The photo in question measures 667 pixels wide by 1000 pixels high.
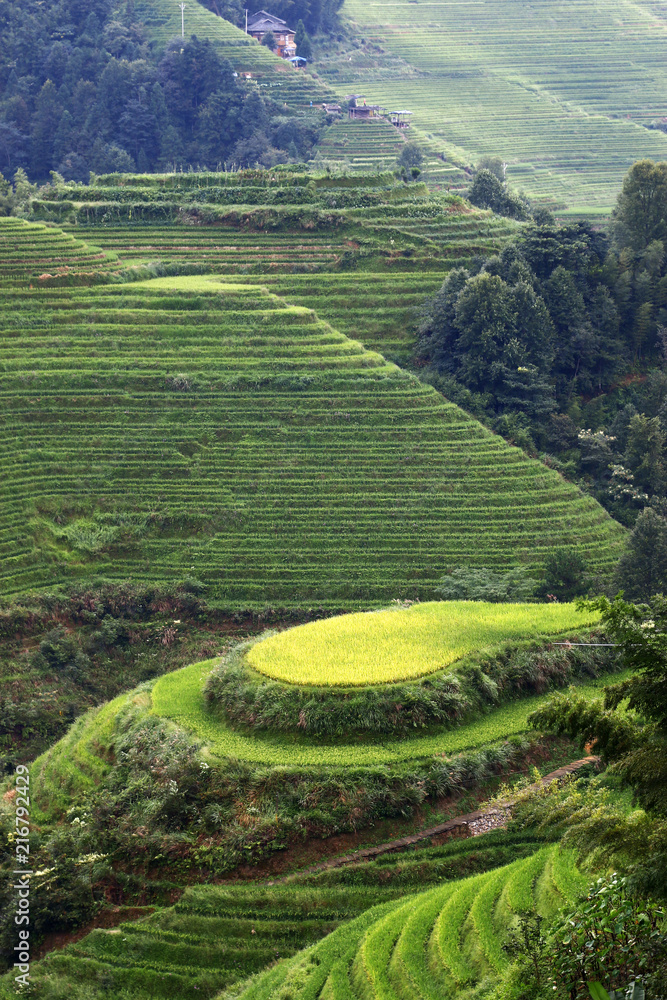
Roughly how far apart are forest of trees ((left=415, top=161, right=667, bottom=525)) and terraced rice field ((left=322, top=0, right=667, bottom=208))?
92.1ft

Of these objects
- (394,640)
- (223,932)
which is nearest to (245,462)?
(394,640)

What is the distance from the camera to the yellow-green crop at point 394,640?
74.6 feet

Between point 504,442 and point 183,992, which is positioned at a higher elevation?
point 504,442

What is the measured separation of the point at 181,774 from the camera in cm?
2102

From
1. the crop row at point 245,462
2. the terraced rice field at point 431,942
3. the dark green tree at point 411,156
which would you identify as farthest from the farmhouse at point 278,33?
the terraced rice field at point 431,942

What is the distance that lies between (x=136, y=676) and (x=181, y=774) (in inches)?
407

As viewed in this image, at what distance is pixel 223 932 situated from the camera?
61.6ft

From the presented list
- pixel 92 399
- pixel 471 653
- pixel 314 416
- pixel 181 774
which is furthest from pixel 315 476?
pixel 181 774

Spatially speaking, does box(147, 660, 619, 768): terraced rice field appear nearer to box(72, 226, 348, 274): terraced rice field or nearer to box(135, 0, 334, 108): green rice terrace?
box(72, 226, 348, 274): terraced rice field

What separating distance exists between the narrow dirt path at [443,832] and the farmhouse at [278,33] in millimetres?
78184

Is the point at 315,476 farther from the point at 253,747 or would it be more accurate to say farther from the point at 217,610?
the point at 253,747

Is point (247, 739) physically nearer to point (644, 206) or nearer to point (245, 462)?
point (245, 462)

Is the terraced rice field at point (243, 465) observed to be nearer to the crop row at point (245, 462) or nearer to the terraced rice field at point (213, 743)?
the crop row at point (245, 462)

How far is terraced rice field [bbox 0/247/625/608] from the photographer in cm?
3394
